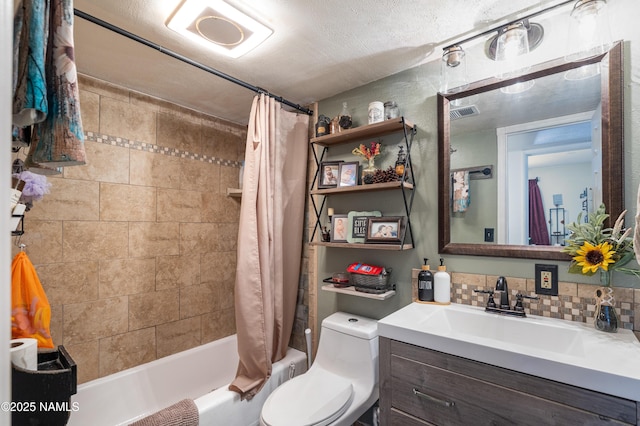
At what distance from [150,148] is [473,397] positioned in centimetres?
249

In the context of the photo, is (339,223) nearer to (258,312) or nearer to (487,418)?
(258,312)

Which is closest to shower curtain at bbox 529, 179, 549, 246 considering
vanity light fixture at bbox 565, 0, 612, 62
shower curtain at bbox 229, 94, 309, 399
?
vanity light fixture at bbox 565, 0, 612, 62

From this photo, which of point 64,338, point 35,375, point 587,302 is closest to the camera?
point 35,375

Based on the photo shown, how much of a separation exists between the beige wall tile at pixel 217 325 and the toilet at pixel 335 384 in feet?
3.89

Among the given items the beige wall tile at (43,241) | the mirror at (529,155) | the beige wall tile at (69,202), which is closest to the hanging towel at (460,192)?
the mirror at (529,155)

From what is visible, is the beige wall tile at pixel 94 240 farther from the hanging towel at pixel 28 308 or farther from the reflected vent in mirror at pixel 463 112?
the reflected vent in mirror at pixel 463 112

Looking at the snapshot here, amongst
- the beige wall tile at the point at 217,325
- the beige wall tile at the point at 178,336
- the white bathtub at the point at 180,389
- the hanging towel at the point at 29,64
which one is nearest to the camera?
the hanging towel at the point at 29,64

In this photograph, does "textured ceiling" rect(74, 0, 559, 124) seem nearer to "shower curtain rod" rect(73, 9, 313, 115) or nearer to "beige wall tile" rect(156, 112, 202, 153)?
"shower curtain rod" rect(73, 9, 313, 115)

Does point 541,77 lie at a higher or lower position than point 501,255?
higher

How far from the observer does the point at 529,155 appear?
1.48 metres

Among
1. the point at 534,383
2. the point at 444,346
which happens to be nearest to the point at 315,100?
the point at 444,346

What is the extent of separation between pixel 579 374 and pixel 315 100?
2.16 metres

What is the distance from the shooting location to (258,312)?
6.47ft

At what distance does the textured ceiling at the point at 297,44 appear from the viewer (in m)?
1.37
